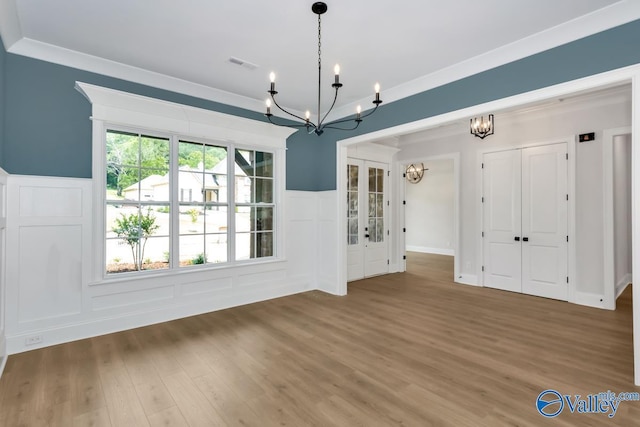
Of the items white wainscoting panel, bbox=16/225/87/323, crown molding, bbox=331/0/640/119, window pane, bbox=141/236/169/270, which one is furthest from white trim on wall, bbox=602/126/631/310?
white wainscoting panel, bbox=16/225/87/323

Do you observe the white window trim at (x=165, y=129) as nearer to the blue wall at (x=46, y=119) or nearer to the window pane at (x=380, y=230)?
the blue wall at (x=46, y=119)

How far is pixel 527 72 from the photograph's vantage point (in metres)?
3.07

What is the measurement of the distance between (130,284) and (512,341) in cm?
432

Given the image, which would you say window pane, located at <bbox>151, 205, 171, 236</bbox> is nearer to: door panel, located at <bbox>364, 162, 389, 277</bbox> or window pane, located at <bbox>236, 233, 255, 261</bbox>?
window pane, located at <bbox>236, 233, 255, 261</bbox>

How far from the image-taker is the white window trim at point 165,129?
11.3 ft

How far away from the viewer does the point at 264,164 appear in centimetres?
497

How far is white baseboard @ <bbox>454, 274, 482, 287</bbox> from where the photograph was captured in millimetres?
5718

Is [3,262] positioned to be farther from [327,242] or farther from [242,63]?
[327,242]

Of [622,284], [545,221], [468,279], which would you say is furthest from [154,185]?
[622,284]

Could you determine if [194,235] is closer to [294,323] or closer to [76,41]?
[294,323]

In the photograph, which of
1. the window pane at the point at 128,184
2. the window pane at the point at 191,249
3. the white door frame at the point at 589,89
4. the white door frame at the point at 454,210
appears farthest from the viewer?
the white door frame at the point at 454,210

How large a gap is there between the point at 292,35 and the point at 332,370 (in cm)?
312

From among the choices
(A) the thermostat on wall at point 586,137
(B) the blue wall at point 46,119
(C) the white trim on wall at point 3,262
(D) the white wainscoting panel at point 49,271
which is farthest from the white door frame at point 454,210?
(C) the white trim on wall at point 3,262

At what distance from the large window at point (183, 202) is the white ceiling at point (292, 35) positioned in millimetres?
889
